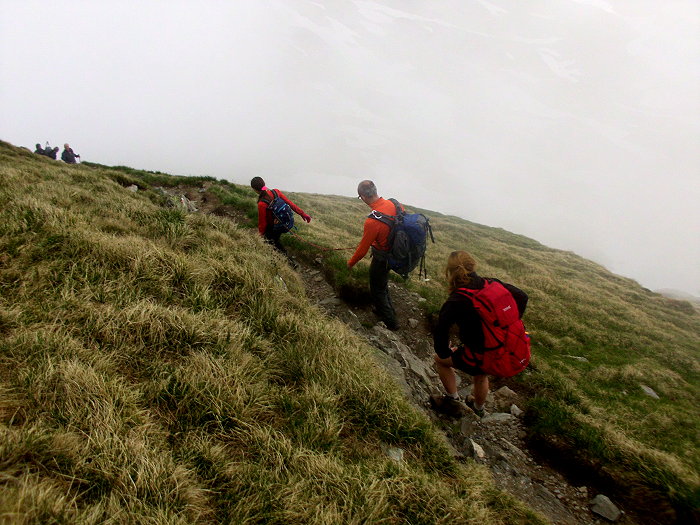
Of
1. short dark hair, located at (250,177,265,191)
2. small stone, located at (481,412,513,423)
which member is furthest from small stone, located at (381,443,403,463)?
short dark hair, located at (250,177,265,191)

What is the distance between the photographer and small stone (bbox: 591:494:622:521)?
4719 mm

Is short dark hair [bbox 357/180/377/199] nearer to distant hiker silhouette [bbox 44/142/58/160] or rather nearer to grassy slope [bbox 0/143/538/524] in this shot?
grassy slope [bbox 0/143/538/524]

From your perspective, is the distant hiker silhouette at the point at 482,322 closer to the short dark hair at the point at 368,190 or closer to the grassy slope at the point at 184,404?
the grassy slope at the point at 184,404

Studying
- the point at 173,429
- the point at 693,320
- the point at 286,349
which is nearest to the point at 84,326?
the point at 173,429

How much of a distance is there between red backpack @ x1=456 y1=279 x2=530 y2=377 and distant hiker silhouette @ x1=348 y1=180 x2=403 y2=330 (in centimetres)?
302

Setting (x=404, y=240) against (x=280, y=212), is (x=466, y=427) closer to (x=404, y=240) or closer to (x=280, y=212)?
(x=404, y=240)

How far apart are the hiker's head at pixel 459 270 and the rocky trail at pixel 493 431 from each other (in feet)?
7.12

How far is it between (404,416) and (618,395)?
720cm

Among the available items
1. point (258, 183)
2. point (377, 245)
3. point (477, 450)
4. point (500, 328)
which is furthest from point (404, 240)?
point (258, 183)

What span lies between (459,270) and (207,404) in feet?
13.1

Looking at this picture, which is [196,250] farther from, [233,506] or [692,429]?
[692,429]

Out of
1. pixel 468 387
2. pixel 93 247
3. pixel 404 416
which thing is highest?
pixel 93 247

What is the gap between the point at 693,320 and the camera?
67.1ft

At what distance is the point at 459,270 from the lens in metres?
5.16
